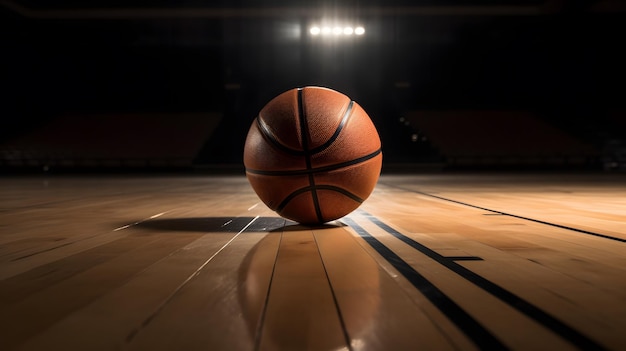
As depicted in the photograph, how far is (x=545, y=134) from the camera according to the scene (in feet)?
50.8

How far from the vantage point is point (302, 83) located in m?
16.8

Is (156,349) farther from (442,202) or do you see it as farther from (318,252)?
(442,202)

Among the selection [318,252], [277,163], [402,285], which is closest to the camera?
[402,285]

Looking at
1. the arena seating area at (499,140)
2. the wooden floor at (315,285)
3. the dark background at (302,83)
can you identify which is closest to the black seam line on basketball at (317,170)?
the wooden floor at (315,285)

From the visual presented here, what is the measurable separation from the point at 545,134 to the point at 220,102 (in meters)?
10.7

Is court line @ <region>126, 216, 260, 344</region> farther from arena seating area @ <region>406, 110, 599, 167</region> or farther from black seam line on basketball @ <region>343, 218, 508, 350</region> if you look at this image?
arena seating area @ <region>406, 110, 599, 167</region>

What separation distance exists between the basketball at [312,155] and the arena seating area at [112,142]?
1211 centimetres

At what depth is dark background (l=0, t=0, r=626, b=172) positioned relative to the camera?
14.3 metres

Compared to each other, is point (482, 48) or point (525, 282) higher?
point (482, 48)

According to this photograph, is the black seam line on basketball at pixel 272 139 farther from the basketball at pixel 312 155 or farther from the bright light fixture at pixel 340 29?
the bright light fixture at pixel 340 29

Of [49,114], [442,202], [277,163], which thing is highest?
[49,114]

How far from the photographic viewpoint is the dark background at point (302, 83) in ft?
46.8

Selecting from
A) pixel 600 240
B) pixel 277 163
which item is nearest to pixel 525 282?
pixel 600 240

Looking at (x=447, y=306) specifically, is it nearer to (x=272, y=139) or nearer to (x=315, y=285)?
(x=315, y=285)
